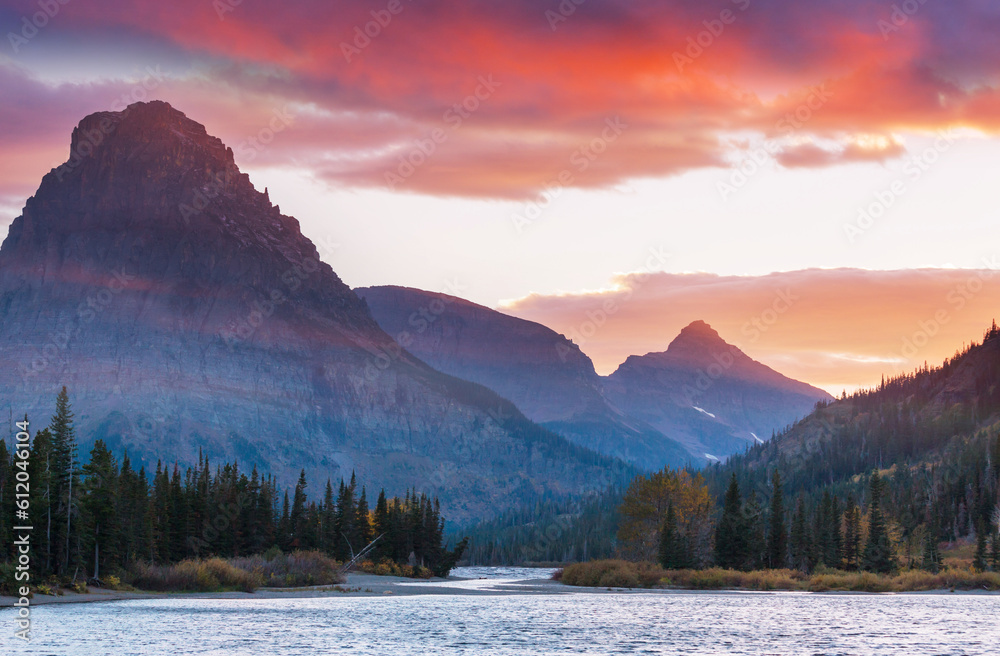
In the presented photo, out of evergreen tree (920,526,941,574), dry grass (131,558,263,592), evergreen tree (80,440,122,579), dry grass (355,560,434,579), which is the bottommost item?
dry grass (355,560,434,579)

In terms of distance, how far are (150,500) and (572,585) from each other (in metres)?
50.2

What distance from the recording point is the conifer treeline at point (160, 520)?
87.3 metres

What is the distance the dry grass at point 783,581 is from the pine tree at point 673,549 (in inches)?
79.7

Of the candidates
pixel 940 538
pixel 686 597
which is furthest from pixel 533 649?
pixel 940 538

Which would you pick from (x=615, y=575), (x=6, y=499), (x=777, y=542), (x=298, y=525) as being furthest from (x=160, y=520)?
(x=777, y=542)

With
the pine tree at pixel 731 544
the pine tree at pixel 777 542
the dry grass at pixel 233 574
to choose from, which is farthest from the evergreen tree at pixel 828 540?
the dry grass at pixel 233 574

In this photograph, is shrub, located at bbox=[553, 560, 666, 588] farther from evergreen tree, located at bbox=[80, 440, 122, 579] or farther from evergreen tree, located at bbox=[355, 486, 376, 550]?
evergreen tree, located at bbox=[80, 440, 122, 579]

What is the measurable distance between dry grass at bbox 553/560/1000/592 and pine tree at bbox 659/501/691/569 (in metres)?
2.02

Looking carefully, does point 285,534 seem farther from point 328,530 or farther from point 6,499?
point 6,499

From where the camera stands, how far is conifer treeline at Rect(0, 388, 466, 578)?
87312 mm

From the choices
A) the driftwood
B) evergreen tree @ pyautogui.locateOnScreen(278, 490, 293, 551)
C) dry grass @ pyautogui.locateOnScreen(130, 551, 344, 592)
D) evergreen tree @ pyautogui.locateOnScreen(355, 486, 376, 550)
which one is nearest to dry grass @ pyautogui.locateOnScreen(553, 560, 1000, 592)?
the driftwood

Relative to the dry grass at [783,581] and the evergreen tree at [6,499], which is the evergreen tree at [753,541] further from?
the evergreen tree at [6,499]

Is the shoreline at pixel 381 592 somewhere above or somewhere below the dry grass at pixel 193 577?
below

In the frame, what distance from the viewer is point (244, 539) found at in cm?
13150
